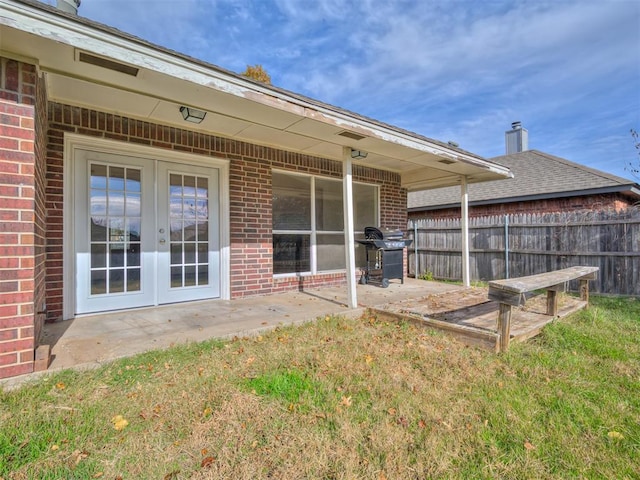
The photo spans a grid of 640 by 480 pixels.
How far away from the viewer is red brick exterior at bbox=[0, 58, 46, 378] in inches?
92.7

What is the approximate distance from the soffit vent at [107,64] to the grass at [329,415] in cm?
248

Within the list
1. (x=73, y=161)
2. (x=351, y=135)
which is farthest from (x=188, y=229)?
(x=351, y=135)

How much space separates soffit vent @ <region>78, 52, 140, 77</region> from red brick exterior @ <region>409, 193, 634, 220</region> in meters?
11.9

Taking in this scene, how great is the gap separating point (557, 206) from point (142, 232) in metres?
11.8

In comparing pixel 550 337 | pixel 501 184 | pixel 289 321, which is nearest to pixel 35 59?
pixel 289 321

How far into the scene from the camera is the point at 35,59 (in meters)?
2.54

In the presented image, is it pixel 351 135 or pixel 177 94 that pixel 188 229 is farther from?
pixel 351 135

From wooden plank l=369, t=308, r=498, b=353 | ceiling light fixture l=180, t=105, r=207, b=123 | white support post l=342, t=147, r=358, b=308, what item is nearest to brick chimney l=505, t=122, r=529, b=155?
white support post l=342, t=147, r=358, b=308

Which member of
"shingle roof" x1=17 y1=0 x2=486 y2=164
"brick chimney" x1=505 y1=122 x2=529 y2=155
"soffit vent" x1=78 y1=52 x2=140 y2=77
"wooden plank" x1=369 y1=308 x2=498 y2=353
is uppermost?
"brick chimney" x1=505 y1=122 x2=529 y2=155

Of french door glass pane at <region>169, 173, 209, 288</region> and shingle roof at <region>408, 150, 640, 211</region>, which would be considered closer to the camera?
french door glass pane at <region>169, 173, 209, 288</region>

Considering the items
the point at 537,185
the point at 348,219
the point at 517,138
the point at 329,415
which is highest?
the point at 517,138

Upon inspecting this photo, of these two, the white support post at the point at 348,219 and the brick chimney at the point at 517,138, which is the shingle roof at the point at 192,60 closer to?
the white support post at the point at 348,219

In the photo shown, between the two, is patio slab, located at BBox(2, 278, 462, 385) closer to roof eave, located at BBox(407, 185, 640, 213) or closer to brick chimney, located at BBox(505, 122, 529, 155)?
roof eave, located at BBox(407, 185, 640, 213)

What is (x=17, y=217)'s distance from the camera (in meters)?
2.40
